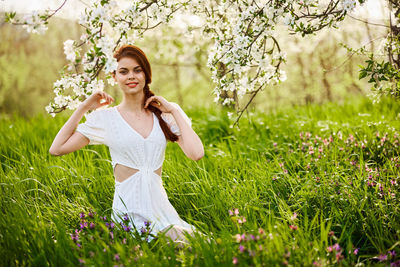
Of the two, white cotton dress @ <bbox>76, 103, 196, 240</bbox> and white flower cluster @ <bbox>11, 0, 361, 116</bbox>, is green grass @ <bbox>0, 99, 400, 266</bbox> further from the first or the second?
white flower cluster @ <bbox>11, 0, 361, 116</bbox>

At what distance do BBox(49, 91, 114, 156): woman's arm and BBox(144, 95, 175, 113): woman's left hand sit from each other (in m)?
0.36

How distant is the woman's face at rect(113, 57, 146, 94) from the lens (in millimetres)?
2891

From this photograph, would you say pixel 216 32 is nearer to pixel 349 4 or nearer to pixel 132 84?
pixel 132 84

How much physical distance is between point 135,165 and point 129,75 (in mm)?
715

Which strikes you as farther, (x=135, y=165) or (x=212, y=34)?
(x=212, y=34)

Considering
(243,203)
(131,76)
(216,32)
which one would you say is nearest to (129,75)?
(131,76)

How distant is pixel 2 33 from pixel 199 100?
24.9 ft

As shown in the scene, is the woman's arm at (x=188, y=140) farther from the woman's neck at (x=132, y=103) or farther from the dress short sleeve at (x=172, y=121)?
the woman's neck at (x=132, y=103)

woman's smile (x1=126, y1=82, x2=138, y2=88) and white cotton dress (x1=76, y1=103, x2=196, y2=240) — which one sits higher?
woman's smile (x1=126, y1=82, x2=138, y2=88)

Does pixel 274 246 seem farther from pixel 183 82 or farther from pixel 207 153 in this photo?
pixel 183 82

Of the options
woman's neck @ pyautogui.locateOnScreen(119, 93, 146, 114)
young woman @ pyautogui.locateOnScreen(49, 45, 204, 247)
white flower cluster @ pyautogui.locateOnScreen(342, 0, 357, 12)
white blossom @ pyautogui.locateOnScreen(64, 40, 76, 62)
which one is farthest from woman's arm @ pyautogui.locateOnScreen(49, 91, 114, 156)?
white flower cluster @ pyautogui.locateOnScreen(342, 0, 357, 12)

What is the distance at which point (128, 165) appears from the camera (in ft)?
9.30

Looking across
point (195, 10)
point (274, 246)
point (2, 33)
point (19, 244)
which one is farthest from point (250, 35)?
point (2, 33)

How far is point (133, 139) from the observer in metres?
→ 2.81
